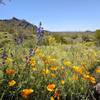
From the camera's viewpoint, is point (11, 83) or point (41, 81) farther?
point (41, 81)

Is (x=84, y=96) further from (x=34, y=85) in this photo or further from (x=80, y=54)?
(x=80, y=54)

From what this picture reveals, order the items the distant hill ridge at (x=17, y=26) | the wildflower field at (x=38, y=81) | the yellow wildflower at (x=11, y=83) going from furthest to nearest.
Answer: the distant hill ridge at (x=17, y=26) < the wildflower field at (x=38, y=81) < the yellow wildflower at (x=11, y=83)

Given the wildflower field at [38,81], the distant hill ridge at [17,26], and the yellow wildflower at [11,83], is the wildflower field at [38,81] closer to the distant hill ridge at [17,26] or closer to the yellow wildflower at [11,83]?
the yellow wildflower at [11,83]

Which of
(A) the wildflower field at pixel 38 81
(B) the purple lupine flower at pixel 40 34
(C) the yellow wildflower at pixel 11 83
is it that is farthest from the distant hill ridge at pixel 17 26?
(C) the yellow wildflower at pixel 11 83

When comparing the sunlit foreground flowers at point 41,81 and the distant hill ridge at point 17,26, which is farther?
the distant hill ridge at point 17,26

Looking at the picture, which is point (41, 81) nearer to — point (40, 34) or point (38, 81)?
point (38, 81)

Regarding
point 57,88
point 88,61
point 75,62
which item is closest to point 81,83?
point 57,88

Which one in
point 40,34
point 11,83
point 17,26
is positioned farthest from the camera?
point 17,26

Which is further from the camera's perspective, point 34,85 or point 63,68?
point 63,68

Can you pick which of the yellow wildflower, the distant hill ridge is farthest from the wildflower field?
the distant hill ridge

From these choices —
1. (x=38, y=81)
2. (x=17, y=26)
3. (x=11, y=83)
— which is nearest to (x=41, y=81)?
Result: (x=38, y=81)

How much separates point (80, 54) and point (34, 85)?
13.7 feet

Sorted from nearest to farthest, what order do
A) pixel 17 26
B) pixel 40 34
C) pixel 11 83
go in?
pixel 11 83 → pixel 40 34 → pixel 17 26

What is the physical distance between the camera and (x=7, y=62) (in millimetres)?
5348
